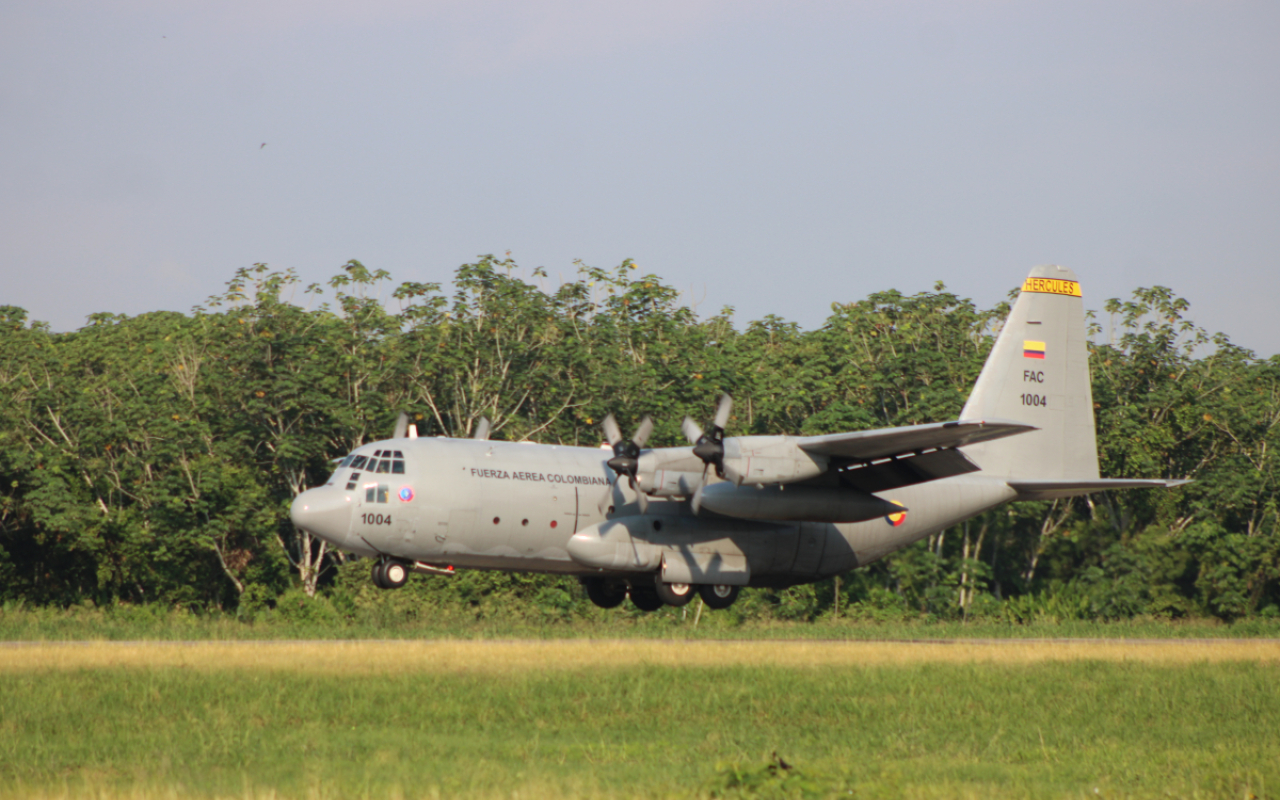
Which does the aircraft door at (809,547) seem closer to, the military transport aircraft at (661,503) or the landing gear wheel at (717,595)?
the military transport aircraft at (661,503)

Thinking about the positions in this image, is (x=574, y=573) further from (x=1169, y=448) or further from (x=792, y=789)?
(x=1169, y=448)

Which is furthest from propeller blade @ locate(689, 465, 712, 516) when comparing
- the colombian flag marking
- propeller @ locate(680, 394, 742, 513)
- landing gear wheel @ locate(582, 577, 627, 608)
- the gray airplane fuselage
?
the colombian flag marking

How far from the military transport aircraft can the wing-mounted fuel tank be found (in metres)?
0.03

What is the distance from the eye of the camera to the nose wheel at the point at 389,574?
94.7 feet

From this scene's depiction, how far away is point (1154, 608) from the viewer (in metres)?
42.9

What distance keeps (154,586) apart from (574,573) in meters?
18.4

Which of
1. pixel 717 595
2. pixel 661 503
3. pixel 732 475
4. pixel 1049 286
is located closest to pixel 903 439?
pixel 732 475

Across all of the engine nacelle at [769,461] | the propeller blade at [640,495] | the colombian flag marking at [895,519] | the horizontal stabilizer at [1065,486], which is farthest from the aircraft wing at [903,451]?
the propeller blade at [640,495]

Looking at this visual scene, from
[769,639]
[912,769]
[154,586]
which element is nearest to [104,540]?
[154,586]

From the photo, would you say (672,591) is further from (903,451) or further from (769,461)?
(903,451)

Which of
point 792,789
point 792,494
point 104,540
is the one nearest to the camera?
point 792,789

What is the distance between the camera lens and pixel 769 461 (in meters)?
27.8

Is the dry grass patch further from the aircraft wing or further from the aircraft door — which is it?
the aircraft wing

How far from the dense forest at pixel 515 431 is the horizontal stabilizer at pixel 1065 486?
1049 centimetres
